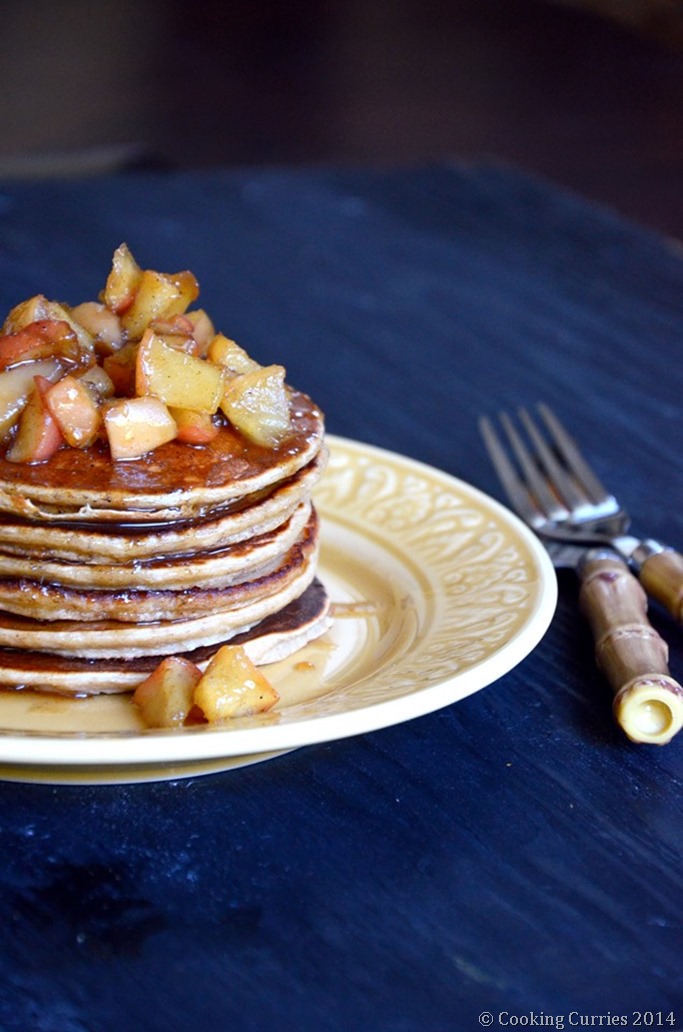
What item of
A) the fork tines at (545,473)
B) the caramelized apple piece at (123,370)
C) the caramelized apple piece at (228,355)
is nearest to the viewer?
the caramelized apple piece at (123,370)

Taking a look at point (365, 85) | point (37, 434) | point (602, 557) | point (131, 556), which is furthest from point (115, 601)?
point (365, 85)

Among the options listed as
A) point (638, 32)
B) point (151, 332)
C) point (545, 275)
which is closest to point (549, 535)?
point (151, 332)

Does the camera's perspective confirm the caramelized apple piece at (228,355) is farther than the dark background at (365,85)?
No

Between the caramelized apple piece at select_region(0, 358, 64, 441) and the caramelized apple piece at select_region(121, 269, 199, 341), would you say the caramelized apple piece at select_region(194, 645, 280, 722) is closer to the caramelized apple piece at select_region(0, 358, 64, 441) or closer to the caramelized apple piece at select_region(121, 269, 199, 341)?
the caramelized apple piece at select_region(0, 358, 64, 441)

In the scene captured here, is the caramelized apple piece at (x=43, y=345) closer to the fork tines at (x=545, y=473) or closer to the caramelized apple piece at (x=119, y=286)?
the caramelized apple piece at (x=119, y=286)

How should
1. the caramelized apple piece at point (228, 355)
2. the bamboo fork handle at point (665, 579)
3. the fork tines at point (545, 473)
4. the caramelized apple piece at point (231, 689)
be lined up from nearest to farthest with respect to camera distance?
the caramelized apple piece at point (231, 689), the caramelized apple piece at point (228, 355), the bamboo fork handle at point (665, 579), the fork tines at point (545, 473)

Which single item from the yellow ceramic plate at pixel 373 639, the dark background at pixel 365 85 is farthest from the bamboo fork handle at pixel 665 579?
the dark background at pixel 365 85

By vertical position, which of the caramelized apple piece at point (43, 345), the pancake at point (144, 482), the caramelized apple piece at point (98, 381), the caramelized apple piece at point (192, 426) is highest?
the caramelized apple piece at point (43, 345)

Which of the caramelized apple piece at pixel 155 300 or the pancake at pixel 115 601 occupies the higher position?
the caramelized apple piece at pixel 155 300
